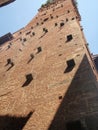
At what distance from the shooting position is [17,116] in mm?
7656

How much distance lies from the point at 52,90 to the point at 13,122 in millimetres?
1596

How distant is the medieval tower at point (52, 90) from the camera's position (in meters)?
6.59

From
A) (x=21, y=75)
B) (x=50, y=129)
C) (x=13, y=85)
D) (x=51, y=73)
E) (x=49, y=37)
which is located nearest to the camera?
(x=50, y=129)

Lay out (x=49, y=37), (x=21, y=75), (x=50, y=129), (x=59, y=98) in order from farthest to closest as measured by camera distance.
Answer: (x=49, y=37) < (x=21, y=75) < (x=59, y=98) < (x=50, y=129)

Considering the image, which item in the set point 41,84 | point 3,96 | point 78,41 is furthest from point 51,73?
point 78,41

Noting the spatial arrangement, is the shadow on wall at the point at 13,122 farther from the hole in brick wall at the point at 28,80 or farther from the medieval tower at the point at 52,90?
the hole in brick wall at the point at 28,80

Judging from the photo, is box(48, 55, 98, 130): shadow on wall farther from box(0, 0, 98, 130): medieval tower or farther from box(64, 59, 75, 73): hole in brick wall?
box(64, 59, 75, 73): hole in brick wall

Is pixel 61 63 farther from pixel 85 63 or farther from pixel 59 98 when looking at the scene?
pixel 59 98

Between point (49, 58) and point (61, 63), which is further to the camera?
point (49, 58)

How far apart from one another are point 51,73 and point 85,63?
1391 millimetres

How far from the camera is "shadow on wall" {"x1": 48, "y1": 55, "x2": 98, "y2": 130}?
6.21m

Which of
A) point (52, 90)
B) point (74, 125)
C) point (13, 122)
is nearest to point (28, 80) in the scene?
point (52, 90)

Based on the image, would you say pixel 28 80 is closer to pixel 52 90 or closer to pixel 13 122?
pixel 52 90

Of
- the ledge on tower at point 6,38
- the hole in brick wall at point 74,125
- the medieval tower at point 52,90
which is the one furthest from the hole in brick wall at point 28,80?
the ledge on tower at point 6,38
